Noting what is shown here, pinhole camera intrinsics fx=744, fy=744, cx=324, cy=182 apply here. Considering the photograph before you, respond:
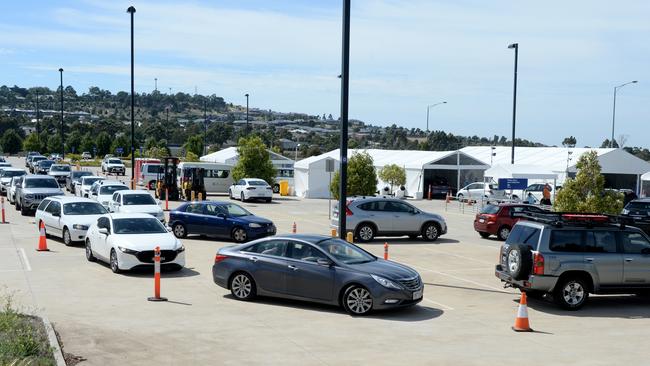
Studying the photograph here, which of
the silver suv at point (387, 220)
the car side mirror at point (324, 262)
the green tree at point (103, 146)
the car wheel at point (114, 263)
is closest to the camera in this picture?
the car side mirror at point (324, 262)

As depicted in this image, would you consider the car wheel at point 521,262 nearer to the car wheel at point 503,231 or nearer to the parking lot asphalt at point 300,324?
the parking lot asphalt at point 300,324

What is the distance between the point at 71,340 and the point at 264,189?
116 ft

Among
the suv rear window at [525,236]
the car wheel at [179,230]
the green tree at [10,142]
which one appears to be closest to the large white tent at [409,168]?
the car wheel at [179,230]

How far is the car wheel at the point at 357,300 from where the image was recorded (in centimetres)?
1333

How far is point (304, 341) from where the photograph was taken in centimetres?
1141

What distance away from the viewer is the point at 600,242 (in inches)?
574

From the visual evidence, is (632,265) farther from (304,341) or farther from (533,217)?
(304,341)

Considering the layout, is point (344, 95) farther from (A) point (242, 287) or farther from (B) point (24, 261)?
(B) point (24, 261)

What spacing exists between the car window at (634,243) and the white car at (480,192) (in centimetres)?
3112

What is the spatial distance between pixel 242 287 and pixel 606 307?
23.9ft

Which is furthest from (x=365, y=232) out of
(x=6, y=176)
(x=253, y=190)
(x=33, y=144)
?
(x=33, y=144)

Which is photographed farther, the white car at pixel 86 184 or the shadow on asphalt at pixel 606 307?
the white car at pixel 86 184

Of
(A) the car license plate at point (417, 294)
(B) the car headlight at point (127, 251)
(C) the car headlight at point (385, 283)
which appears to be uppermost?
(C) the car headlight at point (385, 283)

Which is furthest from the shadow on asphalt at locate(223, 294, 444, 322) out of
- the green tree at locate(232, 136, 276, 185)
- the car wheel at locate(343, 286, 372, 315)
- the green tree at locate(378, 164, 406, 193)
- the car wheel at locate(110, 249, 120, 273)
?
the green tree at locate(378, 164, 406, 193)
